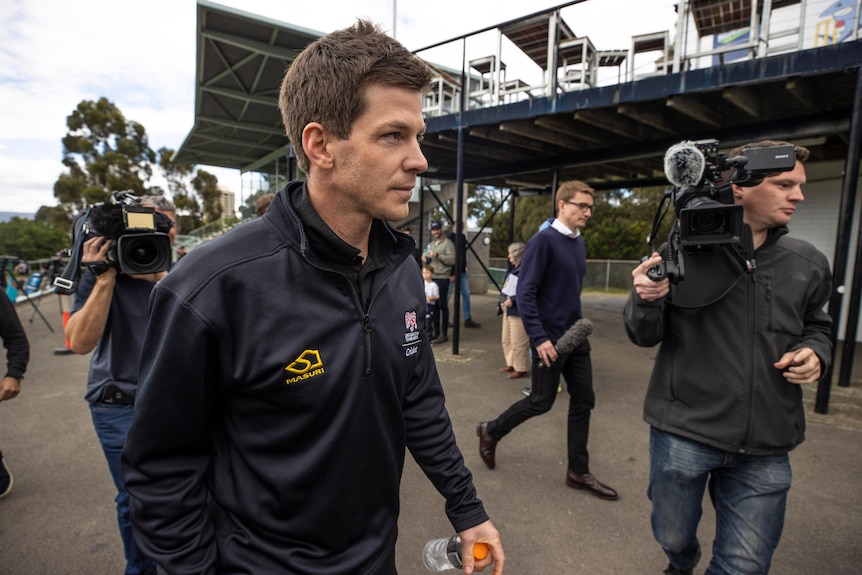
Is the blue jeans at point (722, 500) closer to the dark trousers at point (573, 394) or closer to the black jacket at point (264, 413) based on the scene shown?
the dark trousers at point (573, 394)

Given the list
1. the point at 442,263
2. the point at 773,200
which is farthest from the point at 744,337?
the point at 442,263

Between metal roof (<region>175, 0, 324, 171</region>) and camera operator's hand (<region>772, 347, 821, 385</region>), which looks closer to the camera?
camera operator's hand (<region>772, 347, 821, 385</region>)

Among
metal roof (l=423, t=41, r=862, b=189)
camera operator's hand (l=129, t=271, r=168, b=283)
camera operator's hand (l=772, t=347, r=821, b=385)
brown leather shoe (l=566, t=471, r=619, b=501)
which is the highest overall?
metal roof (l=423, t=41, r=862, b=189)

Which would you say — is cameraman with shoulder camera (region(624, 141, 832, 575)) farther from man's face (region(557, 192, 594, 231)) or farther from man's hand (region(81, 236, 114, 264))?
man's hand (region(81, 236, 114, 264))

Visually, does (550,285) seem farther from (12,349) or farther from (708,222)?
(12,349)

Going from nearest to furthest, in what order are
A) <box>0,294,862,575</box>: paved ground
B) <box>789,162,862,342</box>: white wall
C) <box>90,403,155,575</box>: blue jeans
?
1. <box>90,403,155,575</box>: blue jeans
2. <box>0,294,862,575</box>: paved ground
3. <box>789,162,862,342</box>: white wall

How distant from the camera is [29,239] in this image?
29.4 m

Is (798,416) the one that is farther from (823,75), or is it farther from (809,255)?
(823,75)

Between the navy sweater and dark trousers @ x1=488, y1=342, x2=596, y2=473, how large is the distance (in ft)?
0.71

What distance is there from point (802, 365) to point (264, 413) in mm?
2021

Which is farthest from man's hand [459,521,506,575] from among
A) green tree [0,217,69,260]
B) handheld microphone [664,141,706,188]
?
green tree [0,217,69,260]

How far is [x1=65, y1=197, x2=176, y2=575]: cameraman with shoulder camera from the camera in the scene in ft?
7.11

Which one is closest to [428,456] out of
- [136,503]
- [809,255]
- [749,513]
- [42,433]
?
[136,503]

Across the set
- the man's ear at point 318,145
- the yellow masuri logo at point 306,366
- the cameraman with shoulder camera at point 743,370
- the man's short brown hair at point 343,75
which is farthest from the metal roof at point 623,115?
the yellow masuri logo at point 306,366
